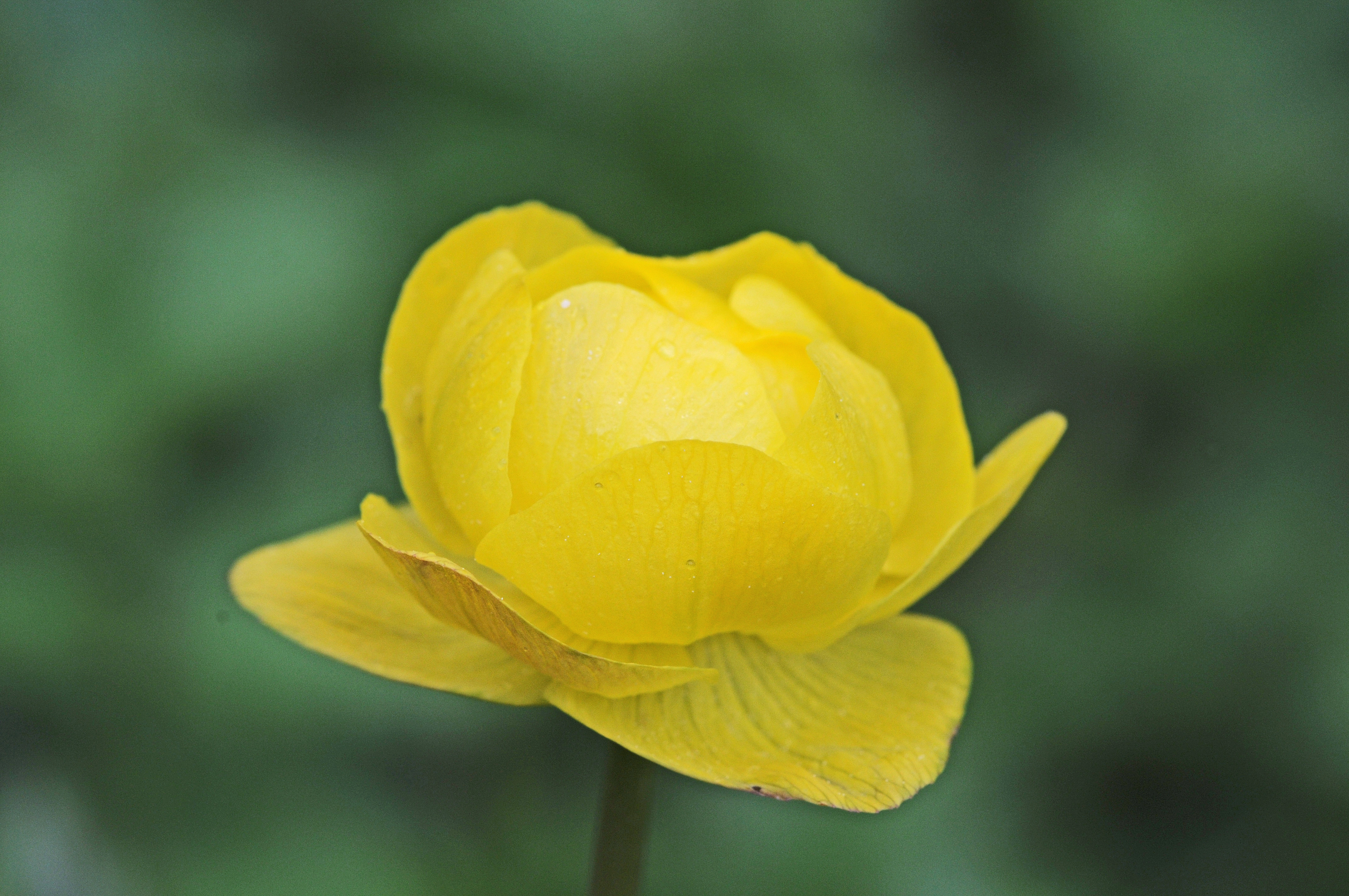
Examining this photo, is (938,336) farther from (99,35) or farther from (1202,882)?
(99,35)

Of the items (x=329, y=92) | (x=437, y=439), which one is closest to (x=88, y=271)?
(x=329, y=92)

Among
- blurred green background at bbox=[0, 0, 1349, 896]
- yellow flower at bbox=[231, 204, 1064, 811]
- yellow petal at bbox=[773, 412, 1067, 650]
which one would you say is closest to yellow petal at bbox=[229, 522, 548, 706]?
yellow flower at bbox=[231, 204, 1064, 811]

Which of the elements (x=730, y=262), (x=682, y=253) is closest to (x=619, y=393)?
(x=730, y=262)

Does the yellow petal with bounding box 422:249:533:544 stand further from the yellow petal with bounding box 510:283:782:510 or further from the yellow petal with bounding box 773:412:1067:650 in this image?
the yellow petal with bounding box 773:412:1067:650

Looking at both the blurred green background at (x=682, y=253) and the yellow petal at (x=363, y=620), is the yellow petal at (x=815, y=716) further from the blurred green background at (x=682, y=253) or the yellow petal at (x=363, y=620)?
the blurred green background at (x=682, y=253)

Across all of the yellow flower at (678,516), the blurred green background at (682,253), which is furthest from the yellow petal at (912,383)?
the blurred green background at (682,253)

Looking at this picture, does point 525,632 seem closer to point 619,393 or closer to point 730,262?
point 619,393
